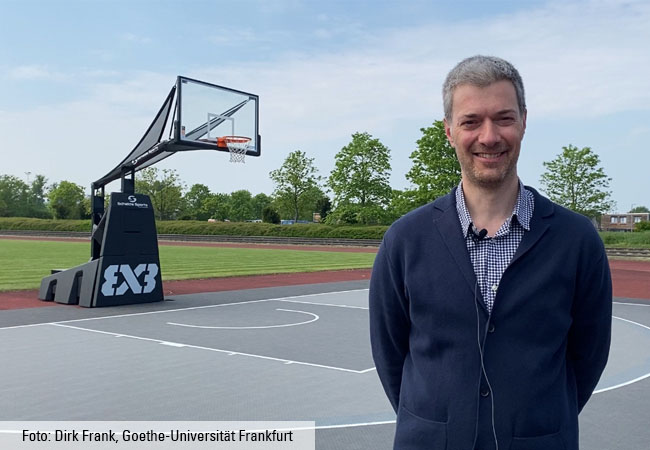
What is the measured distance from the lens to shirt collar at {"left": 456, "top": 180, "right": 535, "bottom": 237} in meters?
2.22

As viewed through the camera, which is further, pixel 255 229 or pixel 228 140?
pixel 255 229

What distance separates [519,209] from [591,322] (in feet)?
1.50

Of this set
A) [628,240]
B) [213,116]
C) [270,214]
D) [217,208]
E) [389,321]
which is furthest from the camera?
[217,208]

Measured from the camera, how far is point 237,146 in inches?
603

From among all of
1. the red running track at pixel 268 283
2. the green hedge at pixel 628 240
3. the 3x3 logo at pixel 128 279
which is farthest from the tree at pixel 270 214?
the 3x3 logo at pixel 128 279

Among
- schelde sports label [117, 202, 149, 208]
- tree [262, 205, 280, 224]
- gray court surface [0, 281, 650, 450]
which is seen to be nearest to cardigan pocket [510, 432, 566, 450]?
gray court surface [0, 281, 650, 450]

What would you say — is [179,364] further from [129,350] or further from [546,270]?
[546,270]

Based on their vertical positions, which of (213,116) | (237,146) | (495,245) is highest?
(213,116)

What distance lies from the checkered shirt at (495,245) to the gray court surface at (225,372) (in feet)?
11.2

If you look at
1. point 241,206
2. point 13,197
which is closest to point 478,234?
point 241,206

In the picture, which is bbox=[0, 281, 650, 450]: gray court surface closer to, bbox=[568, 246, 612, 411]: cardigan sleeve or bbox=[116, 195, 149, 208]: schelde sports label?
bbox=[116, 195, 149, 208]: schelde sports label

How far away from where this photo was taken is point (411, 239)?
89.8 inches

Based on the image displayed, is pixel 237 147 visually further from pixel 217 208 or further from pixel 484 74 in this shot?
pixel 217 208

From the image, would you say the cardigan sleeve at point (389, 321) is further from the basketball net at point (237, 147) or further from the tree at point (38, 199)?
the tree at point (38, 199)
